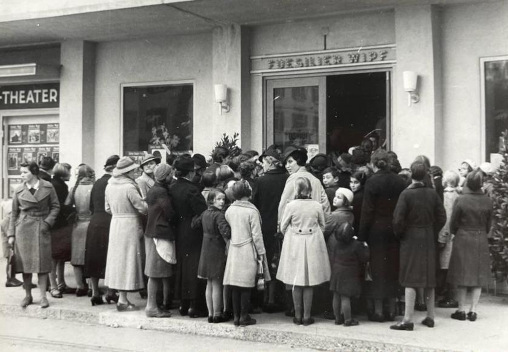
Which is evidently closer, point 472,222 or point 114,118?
point 472,222

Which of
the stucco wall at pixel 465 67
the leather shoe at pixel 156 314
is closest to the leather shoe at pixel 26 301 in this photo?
the leather shoe at pixel 156 314

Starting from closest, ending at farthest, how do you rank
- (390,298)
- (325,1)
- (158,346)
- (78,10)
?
(158,346)
(390,298)
(325,1)
(78,10)

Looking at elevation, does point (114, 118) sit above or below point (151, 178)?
above

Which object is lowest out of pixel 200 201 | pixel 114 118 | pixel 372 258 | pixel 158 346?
pixel 158 346

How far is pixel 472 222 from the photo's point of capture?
7.71 meters

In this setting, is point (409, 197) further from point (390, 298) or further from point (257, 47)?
point (257, 47)

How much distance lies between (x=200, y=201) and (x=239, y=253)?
916 mm

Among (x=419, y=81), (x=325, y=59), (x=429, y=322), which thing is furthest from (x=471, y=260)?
(x=325, y=59)

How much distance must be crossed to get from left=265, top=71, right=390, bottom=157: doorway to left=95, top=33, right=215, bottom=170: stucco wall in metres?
1.37

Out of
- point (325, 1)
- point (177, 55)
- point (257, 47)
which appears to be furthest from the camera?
point (177, 55)

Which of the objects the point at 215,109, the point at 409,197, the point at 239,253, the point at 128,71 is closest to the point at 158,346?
the point at 239,253

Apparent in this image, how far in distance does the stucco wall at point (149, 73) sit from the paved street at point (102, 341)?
547 cm

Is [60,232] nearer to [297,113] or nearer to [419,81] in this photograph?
[297,113]

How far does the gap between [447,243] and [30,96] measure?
9982 millimetres
